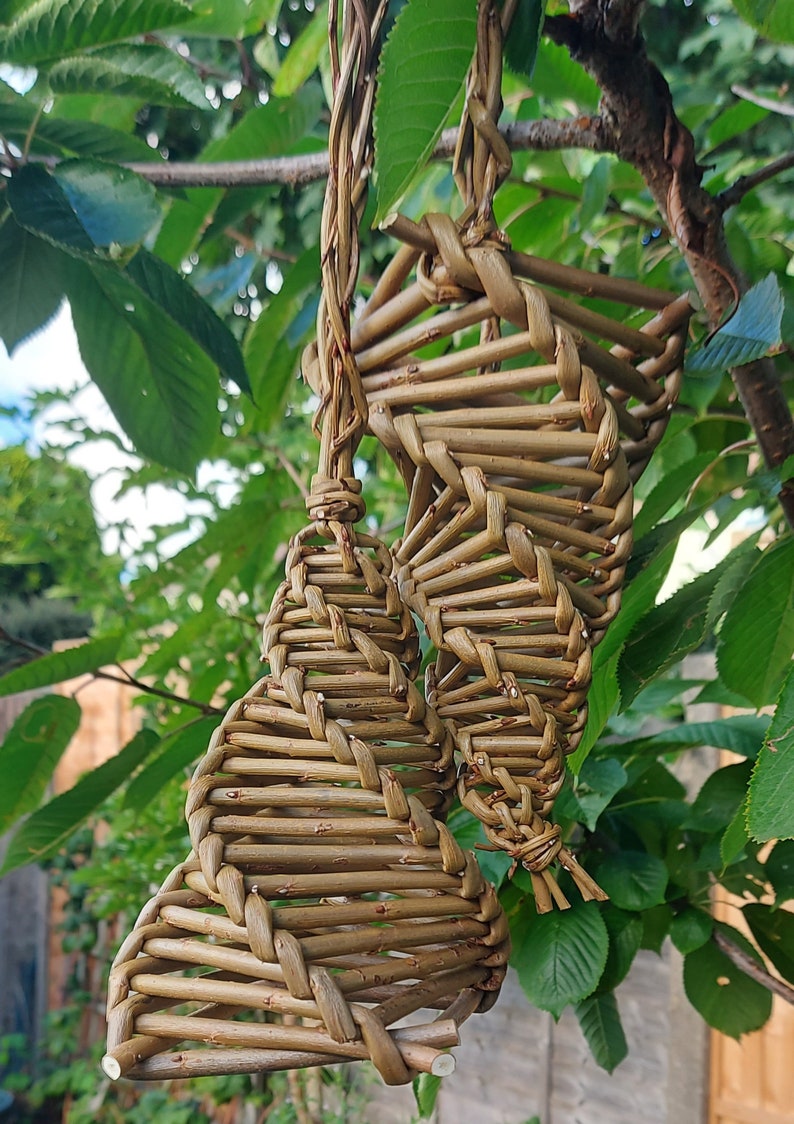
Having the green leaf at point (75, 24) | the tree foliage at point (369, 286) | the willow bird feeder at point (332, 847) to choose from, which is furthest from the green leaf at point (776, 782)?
the green leaf at point (75, 24)

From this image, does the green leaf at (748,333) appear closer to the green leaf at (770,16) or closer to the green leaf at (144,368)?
the green leaf at (770,16)

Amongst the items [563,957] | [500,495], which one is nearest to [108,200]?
[500,495]

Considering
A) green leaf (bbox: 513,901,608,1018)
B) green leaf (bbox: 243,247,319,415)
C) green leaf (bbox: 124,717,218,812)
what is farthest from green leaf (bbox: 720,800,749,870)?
green leaf (bbox: 243,247,319,415)

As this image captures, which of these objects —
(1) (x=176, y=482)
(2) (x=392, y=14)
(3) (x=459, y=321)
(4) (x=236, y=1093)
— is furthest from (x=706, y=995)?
(4) (x=236, y=1093)

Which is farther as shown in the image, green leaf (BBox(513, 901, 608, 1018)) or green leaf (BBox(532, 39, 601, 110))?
green leaf (BBox(532, 39, 601, 110))

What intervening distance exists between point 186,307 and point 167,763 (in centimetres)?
30

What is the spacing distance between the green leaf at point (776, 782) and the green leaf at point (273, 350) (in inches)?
17.7

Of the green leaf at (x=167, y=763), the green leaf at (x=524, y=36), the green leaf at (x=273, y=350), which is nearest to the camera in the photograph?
the green leaf at (x=524, y=36)

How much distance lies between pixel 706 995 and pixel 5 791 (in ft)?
Result: 1.68

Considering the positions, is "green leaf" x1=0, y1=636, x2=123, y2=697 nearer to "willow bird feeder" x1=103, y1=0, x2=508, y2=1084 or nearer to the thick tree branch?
"willow bird feeder" x1=103, y1=0, x2=508, y2=1084

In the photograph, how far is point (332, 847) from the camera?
0.28 meters

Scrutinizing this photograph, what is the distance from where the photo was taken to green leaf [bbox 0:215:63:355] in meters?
0.48

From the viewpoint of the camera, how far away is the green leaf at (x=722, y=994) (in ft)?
2.11

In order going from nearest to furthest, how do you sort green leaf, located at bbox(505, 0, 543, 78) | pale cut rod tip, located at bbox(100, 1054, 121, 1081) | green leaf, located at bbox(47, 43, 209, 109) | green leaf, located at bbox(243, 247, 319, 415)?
1. pale cut rod tip, located at bbox(100, 1054, 121, 1081)
2. green leaf, located at bbox(505, 0, 543, 78)
3. green leaf, located at bbox(47, 43, 209, 109)
4. green leaf, located at bbox(243, 247, 319, 415)
